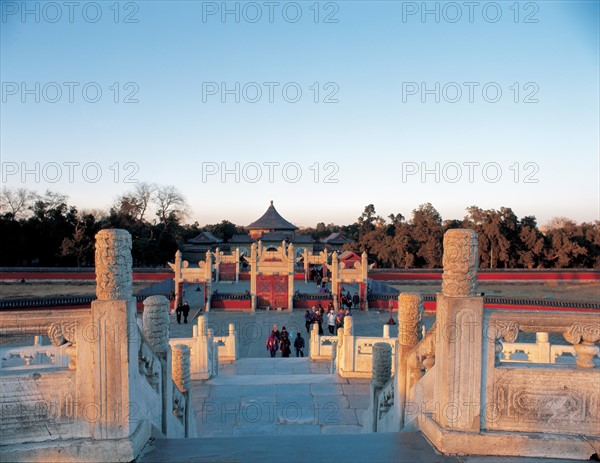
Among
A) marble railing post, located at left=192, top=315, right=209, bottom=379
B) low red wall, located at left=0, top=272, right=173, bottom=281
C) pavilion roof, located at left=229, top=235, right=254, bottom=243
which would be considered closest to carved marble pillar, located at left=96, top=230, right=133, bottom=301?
marble railing post, located at left=192, top=315, right=209, bottom=379

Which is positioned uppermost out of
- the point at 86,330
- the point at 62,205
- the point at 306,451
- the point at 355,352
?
the point at 62,205

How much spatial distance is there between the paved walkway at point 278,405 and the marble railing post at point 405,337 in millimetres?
1889

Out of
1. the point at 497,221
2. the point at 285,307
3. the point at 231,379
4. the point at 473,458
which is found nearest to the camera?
the point at 473,458

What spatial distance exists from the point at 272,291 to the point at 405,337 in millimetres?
16023

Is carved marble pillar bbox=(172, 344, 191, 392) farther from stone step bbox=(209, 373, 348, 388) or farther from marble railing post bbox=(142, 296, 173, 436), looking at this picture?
stone step bbox=(209, 373, 348, 388)

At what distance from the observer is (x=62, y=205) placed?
32.6m

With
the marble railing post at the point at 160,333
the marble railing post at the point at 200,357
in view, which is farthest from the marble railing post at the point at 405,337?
the marble railing post at the point at 200,357

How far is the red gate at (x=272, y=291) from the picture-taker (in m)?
19.5

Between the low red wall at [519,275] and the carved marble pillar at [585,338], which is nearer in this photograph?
the carved marble pillar at [585,338]

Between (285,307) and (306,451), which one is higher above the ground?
(306,451)

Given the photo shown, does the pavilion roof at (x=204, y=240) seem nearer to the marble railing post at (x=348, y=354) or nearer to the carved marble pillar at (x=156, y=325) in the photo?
the marble railing post at (x=348, y=354)

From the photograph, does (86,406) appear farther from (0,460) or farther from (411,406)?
(411,406)

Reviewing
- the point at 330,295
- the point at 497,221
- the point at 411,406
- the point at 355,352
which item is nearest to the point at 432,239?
the point at 497,221

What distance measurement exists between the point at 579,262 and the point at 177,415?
1460 inches
